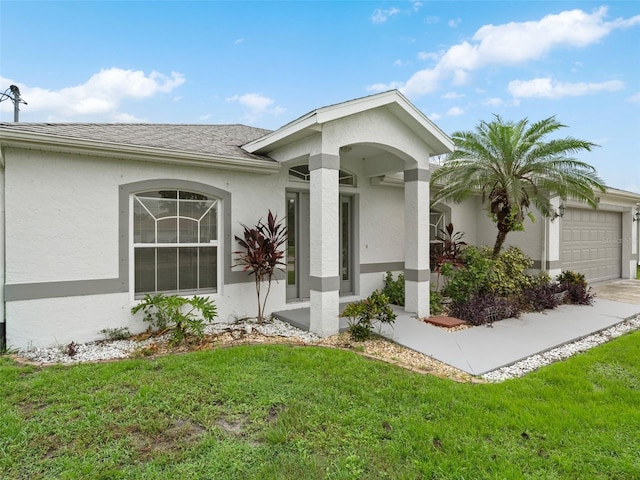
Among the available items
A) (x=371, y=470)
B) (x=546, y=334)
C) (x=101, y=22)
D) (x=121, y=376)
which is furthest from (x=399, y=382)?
(x=101, y=22)

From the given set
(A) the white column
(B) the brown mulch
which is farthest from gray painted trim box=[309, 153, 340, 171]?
(A) the white column

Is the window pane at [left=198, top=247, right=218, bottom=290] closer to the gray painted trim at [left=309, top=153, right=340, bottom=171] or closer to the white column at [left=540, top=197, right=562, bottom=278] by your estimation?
the gray painted trim at [left=309, top=153, right=340, bottom=171]

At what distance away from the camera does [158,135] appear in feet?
24.4

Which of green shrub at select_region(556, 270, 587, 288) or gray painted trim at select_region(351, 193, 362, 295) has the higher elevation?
gray painted trim at select_region(351, 193, 362, 295)

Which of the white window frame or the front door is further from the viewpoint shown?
the front door

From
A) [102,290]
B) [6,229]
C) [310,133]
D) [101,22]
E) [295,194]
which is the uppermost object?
[101,22]

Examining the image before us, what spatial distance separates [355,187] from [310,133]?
9.66 feet

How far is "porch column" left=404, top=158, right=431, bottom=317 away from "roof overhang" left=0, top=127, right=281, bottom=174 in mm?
3010

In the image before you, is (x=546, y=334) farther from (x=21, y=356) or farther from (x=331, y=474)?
(x=21, y=356)

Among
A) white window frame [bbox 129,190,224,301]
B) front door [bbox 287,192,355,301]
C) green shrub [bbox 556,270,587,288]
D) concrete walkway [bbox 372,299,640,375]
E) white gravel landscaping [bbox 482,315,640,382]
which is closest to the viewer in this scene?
white gravel landscaping [bbox 482,315,640,382]

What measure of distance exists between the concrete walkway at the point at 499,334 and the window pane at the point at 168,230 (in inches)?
108

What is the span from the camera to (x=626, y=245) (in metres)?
14.6

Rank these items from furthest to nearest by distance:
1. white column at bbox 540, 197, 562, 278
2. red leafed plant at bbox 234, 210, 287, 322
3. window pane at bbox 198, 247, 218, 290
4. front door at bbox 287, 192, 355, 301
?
1. white column at bbox 540, 197, 562, 278
2. front door at bbox 287, 192, 355, 301
3. window pane at bbox 198, 247, 218, 290
4. red leafed plant at bbox 234, 210, 287, 322

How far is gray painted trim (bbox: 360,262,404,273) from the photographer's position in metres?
9.41
